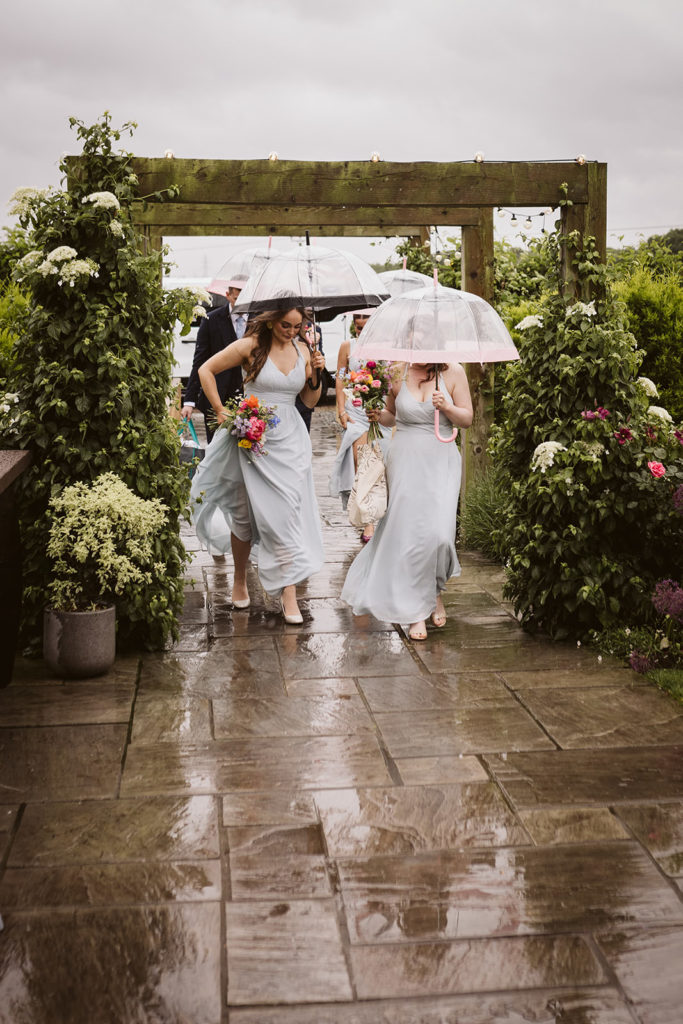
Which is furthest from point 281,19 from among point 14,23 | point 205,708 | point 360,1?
point 205,708

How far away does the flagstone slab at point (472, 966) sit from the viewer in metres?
2.88

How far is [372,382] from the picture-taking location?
20.2 feet

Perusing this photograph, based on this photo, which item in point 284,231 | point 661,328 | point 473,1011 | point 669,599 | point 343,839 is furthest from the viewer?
point 284,231

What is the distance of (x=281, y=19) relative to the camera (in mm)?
8430

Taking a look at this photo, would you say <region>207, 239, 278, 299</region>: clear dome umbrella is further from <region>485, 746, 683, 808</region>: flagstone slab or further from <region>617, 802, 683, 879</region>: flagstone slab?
<region>617, 802, 683, 879</region>: flagstone slab

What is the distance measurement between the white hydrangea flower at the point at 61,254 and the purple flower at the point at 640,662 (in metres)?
3.45

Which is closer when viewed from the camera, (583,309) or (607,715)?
(607,715)

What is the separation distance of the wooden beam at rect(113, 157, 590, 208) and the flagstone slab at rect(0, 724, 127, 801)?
3.52 metres

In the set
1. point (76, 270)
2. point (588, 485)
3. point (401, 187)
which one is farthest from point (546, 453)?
point (76, 270)

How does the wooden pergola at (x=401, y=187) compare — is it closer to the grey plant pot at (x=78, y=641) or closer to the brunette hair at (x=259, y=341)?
the brunette hair at (x=259, y=341)

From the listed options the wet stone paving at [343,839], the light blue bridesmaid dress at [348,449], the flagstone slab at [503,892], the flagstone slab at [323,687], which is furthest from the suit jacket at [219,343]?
the flagstone slab at [503,892]

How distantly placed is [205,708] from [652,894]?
91.3 inches

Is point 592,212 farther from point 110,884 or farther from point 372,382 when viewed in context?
point 110,884

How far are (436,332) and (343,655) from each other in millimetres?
1806
